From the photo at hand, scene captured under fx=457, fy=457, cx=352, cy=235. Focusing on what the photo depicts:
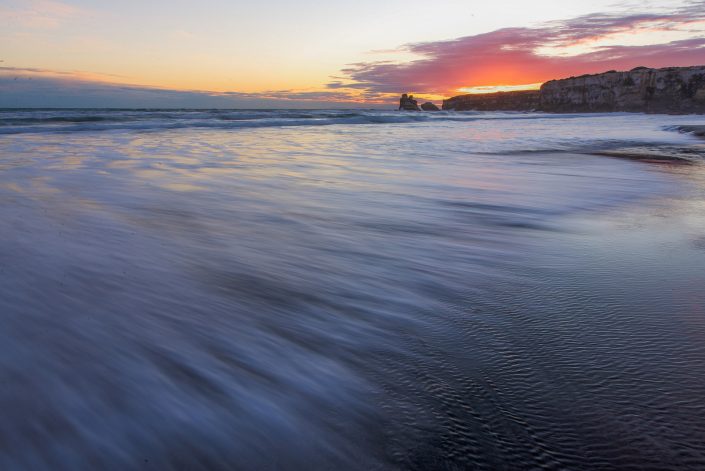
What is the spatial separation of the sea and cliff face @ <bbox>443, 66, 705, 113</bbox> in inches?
2264

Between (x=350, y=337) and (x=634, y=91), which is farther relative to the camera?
(x=634, y=91)

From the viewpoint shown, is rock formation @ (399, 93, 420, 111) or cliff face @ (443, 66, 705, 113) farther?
rock formation @ (399, 93, 420, 111)

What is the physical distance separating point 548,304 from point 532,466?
1.12 meters

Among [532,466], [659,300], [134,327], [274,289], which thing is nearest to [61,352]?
[134,327]

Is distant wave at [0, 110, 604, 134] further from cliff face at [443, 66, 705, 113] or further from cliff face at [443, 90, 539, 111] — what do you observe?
cliff face at [443, 90, 539, 111]

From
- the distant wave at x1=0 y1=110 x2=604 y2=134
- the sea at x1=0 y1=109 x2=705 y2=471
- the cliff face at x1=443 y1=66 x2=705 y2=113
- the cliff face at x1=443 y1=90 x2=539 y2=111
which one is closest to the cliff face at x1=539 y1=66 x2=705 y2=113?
the cliff face at x1=443 y1=66 x2=705 y2=113

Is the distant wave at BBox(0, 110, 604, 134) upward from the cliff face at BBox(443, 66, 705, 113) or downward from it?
downward

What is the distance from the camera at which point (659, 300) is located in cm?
214

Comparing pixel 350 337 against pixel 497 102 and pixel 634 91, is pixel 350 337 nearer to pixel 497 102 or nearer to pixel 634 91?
pixel 634 91

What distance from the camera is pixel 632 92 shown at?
59.8 meters

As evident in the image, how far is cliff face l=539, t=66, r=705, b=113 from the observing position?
2041 inches

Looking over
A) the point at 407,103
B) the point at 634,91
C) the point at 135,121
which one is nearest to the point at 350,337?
the point at 135,121

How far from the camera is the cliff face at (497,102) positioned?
90.5 m

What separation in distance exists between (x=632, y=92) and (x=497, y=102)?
131ft
